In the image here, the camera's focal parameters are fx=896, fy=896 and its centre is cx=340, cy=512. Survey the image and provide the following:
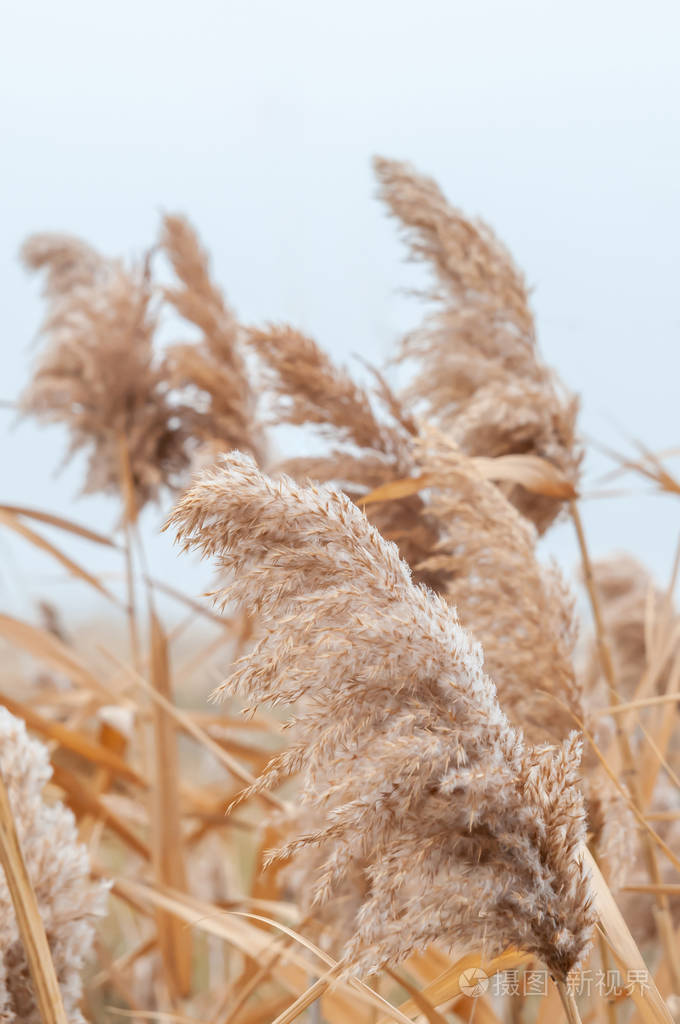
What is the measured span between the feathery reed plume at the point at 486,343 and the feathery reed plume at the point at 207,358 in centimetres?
44

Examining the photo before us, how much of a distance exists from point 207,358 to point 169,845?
32.3 inches

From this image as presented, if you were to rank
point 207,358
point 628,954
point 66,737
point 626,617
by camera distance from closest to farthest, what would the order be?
point 628,954 → point 66,737 → point 207,358 → point 626,617

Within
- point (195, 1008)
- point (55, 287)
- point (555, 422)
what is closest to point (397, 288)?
point (555, 422)

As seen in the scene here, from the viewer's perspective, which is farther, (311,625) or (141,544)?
(141,544)

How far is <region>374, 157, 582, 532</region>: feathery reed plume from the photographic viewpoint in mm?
1109

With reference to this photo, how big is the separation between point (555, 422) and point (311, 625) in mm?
758

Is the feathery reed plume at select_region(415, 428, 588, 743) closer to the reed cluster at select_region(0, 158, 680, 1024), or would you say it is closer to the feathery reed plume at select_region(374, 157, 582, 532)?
the reed cluster at select_region(0, 158, 680, 1024)

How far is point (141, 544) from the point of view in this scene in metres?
1.73

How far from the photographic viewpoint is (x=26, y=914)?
43 cm

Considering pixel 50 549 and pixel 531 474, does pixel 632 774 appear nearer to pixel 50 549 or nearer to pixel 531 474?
pixel 531 474

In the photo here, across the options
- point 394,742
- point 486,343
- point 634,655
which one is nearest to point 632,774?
point 486,343

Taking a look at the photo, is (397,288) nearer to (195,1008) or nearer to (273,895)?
(273,895)

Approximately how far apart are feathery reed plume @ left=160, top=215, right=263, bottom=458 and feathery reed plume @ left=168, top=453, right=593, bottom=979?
1.03 m

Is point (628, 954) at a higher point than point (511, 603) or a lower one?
lower
